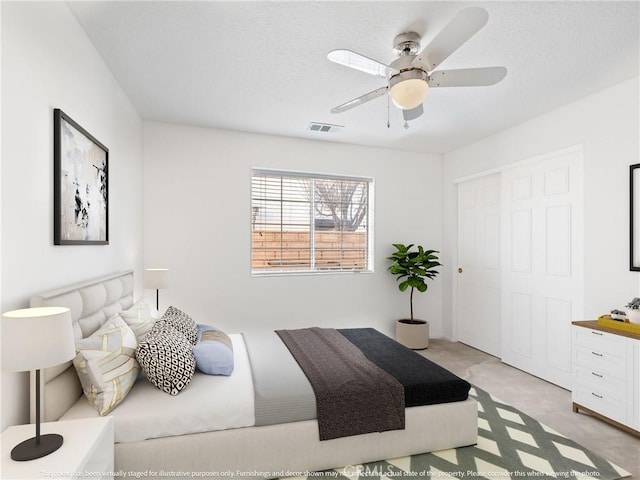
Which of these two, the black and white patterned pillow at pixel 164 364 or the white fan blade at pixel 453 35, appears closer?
the white fan blade at pixel 453 35

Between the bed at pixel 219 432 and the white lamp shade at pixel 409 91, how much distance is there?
184 centimetres

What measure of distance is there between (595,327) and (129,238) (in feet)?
12.9

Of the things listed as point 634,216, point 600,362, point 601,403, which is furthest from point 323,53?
point 601,403

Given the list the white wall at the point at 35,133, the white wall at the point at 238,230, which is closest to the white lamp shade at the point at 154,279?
the white wall at the point at 238,230

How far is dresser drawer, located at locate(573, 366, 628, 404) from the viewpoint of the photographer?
2.42m

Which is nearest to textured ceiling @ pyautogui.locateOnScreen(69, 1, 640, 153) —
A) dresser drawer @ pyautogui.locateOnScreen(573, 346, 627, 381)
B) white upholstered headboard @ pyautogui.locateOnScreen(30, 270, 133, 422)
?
white upholstered headboard @ pyautogui.locateOnScreen(30, 270, 133, 422)

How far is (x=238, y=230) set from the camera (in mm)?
4113

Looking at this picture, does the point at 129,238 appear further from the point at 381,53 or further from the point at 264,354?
the point at 381,53

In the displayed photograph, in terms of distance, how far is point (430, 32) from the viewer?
213 cm

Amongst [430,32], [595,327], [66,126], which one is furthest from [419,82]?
[595,327]

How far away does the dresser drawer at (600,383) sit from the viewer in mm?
2416

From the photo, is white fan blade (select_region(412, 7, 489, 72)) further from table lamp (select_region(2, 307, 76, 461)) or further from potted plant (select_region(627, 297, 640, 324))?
potted plant (select_region(627, 297, 640, 324))

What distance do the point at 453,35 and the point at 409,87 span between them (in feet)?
1.15

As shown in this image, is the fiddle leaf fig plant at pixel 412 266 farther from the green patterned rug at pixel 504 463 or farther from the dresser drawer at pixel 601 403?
the green patterned rug at pixel 504 463
